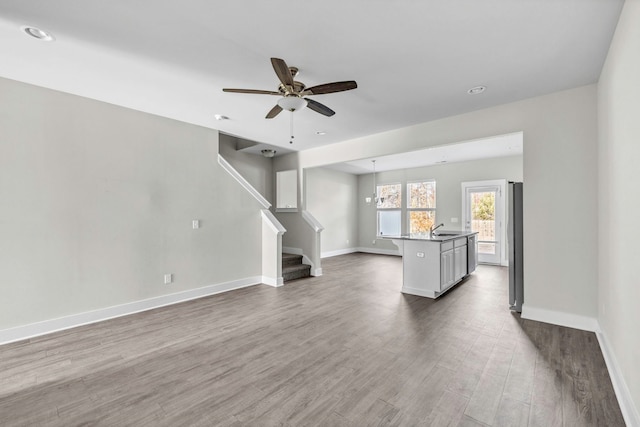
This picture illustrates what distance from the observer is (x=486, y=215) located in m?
7.44

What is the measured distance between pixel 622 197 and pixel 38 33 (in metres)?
4.68

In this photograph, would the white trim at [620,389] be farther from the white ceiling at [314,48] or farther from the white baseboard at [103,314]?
the white baseboard at [103,314]

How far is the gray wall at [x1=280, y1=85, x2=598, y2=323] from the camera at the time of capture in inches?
126

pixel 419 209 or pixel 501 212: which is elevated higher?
pixel 419 209

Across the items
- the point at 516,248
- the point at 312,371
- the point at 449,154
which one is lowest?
the point at 312,371

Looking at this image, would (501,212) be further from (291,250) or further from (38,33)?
(38,33)

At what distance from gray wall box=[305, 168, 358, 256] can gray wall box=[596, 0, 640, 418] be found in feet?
19.9

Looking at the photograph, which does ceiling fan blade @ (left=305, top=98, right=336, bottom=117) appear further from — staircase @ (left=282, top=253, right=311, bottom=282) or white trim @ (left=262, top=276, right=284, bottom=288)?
staircase @ (left=282, top=253, right=311, bottom=282)

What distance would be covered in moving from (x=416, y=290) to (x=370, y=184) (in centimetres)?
557

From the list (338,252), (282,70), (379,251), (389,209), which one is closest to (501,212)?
(389,209)

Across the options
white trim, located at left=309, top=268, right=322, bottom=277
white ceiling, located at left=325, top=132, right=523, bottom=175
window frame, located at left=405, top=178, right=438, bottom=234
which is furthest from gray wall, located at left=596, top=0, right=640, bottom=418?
window frame, located at left=405, top=178, right=438, bottom=234

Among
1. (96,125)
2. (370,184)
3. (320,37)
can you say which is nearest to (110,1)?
(320,37)

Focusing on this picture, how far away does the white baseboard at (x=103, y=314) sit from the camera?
307 cm

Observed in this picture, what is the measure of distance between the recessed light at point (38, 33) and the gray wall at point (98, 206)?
50.0 inches
